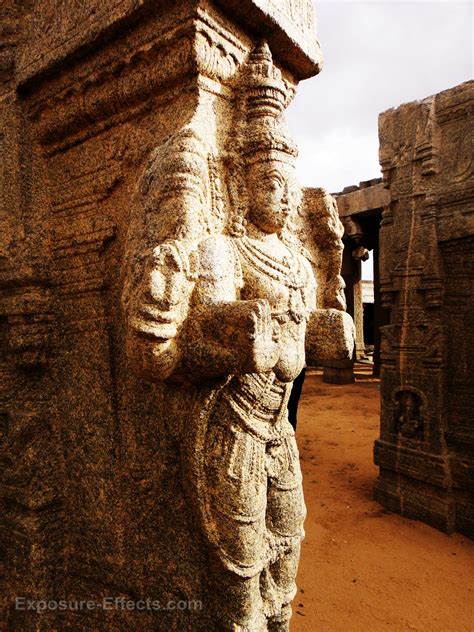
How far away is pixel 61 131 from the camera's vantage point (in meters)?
2.36

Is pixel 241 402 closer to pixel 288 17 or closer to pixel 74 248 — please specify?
pixel 74 248

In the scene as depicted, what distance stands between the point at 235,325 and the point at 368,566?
3487 millimetres

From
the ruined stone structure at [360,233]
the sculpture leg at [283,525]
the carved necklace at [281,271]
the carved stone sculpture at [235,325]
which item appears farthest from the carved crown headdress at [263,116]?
the ruined stone structure at [360,233]

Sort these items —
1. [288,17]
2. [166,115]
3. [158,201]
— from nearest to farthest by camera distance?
[158,201]
[166,115]
[288,17]

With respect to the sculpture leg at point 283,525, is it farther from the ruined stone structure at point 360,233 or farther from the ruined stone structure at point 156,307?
the ruined stone structure at point 360,233

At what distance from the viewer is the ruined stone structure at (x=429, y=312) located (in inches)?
178

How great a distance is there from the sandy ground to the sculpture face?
2.94 m

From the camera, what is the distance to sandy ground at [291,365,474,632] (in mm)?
3289

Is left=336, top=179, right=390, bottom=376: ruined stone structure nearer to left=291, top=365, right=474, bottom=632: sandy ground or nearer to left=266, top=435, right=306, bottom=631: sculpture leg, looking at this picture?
left=291, top=365, right=474, bottom=632: sandy ground

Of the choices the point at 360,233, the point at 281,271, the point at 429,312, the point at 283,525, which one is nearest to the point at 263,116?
the point at 281,271

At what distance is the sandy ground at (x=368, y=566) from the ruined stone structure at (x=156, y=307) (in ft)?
5.96

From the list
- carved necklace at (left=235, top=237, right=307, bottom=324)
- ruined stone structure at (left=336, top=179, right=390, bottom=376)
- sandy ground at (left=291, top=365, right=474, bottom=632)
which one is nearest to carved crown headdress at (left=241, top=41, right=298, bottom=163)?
carved necklace at (left=235, top=237, right=307, bottom=324)

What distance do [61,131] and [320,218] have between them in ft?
4.78

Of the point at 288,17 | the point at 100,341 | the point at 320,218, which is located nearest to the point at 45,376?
the point at 100,341
